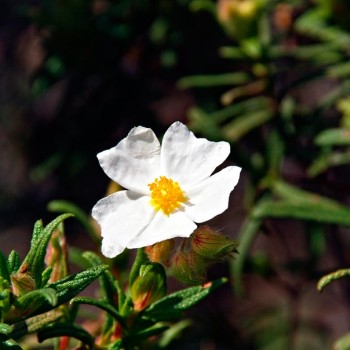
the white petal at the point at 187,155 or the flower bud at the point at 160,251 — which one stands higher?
the white petal at the point at 187,155

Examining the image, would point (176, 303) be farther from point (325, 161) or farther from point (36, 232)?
point (325, 161)

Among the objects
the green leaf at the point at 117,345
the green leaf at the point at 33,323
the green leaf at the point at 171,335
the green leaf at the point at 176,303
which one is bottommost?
the green leaf at the point at 171,335

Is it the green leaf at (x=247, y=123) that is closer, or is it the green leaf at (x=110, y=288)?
the green leaf at (x=110, y=288)

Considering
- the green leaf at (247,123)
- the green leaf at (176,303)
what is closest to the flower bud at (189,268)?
the green leaf at (176,303)

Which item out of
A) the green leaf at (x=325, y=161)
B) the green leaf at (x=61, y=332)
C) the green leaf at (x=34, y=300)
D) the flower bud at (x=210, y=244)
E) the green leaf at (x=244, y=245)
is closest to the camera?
the green leaf at (x=34, y=300)

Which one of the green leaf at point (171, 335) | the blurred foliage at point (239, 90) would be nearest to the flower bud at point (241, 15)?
the blurred foliage at point (239, 90)

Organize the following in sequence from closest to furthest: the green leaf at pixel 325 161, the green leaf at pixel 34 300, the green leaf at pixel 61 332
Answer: the green leaf at pixel 34 300 → the green leaf at pixel 61 332 → the green leaf at pixel 325 161

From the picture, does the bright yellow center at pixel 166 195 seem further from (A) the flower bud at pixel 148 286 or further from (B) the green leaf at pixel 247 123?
(B) the green leaf at pixel 247 123
